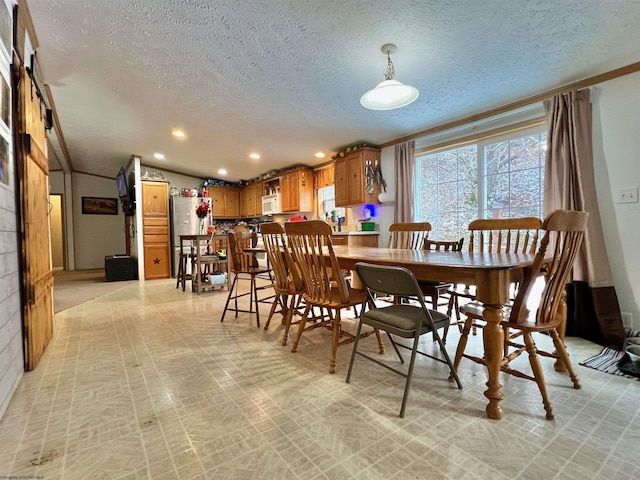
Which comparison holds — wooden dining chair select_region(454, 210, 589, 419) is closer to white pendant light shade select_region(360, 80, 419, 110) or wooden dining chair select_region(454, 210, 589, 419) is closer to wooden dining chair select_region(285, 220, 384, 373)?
wooden dining chair select_region(285, 220, 384, 373)

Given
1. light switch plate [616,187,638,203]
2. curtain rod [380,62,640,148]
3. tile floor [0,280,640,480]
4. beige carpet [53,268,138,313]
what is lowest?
beige carpet [53,268,138,313]

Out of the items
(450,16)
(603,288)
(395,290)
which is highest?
(450,16)

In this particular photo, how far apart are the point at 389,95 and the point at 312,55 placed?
86cm

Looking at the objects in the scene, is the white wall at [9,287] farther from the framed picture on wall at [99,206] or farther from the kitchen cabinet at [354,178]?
the framed picture on wall at [99,206]

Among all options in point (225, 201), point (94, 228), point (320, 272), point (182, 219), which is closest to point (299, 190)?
point (182, 219)

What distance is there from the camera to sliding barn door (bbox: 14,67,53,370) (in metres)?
2.00

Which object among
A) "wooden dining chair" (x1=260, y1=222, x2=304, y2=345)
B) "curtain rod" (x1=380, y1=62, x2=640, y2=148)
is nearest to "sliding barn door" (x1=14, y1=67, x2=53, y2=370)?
"wooden dining chair" (x1=260, y1=222, x2=304, y2=345)

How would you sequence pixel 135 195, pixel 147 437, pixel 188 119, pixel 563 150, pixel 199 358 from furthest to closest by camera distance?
1. pixel 135 195
2. pixel 188 119
3. pixel 563 150
4. pixel 199 358
5. pixel 147 437

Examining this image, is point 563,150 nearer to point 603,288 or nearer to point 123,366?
point 603,288

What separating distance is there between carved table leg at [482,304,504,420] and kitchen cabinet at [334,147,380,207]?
3190 millimetres

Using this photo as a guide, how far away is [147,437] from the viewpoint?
1368mm

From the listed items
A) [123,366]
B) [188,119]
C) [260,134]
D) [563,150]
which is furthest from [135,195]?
[563,150]

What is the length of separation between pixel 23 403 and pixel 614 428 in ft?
9.64

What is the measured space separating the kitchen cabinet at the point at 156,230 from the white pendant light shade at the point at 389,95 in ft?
19.0
